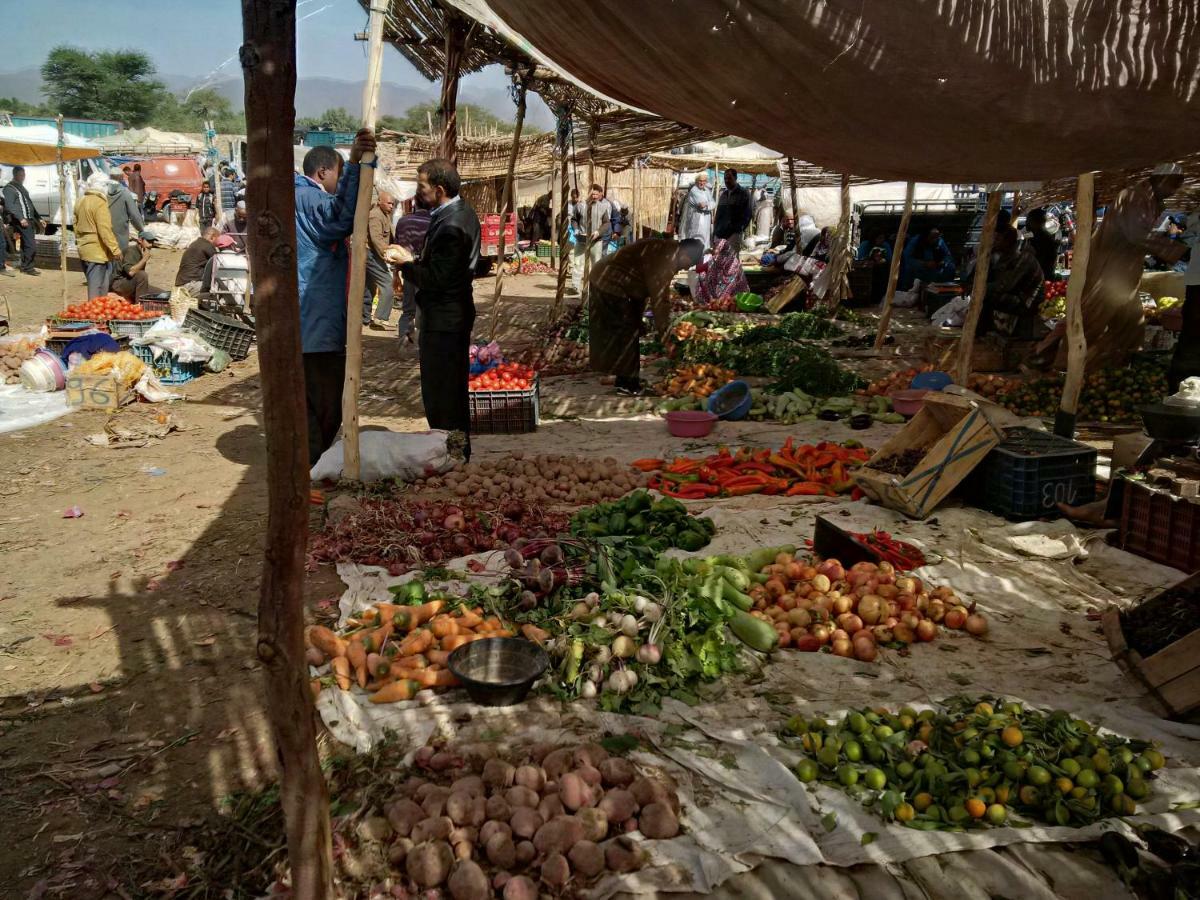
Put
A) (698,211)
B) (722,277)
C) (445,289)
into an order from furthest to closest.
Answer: (698,211)
(722,277)
(445,289)

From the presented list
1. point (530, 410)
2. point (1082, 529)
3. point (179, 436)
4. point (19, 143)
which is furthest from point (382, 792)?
point (19, 143)

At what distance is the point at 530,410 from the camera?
730cm

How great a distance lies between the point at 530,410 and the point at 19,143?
13.3 metres

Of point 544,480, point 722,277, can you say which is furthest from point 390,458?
point 722,277

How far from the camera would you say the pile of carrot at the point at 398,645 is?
3133 mm

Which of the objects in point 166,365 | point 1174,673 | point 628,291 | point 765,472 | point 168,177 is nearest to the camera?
point 1174,673

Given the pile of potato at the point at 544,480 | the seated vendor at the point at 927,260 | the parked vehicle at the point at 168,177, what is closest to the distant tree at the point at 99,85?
the parked vehicle at the point at 168,177

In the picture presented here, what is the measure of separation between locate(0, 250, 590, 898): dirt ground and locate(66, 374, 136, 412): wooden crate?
0.52 m

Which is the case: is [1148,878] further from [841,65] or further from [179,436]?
[179,436]

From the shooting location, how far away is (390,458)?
18.2 feet

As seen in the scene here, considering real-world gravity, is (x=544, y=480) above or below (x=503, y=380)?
below

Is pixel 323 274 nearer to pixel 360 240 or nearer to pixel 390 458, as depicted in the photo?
pixel 360 240

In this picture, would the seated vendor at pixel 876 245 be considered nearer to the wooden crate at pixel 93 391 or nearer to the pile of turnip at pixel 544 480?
the pile of turnip at pixel 544 480

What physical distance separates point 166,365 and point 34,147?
974cm
